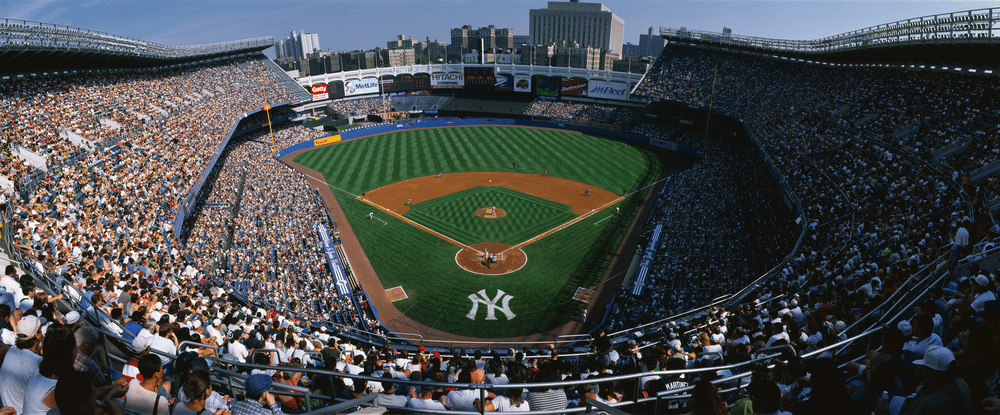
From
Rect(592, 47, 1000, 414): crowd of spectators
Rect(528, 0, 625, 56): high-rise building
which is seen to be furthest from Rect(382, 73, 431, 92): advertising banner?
Rect(528, 0, 625, 56): high-rise building

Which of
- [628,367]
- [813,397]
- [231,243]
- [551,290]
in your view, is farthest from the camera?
[231,243]

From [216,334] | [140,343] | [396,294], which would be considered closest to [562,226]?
[396,294]

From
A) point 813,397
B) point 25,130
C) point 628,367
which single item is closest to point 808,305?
point 628,367

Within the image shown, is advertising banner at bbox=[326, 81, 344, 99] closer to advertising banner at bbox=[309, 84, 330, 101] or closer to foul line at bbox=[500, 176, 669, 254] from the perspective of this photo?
advertising banner at bbox=[309, 84, 330, 101]

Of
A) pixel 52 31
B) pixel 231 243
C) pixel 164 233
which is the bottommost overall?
pixel 231 243

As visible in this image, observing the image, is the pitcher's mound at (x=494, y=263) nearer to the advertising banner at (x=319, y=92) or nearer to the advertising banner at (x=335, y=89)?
the advertising banner at (x=319, y=92)

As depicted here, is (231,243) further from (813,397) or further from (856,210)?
(856,210)

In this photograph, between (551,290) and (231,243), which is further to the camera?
(231,243)
